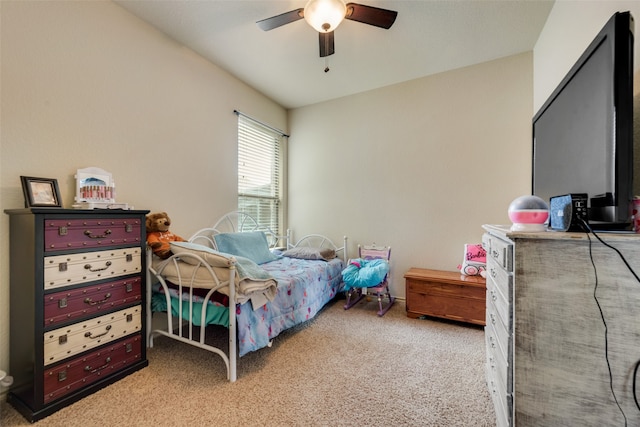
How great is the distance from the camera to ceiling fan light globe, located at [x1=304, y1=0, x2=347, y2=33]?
1646 millimetres

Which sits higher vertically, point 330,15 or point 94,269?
point 330,15

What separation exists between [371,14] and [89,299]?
2.53 m

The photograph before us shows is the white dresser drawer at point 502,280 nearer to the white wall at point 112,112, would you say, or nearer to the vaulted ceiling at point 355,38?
the vaulted ceiling at point 355,38

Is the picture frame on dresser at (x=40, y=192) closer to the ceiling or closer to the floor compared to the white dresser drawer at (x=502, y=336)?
closer to the ceiling

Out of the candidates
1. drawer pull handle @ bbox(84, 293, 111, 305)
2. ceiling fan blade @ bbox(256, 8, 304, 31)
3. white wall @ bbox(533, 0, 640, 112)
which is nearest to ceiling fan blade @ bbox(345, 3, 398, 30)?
ceiling fan blade @ bbox(256, 8, 304, 31)

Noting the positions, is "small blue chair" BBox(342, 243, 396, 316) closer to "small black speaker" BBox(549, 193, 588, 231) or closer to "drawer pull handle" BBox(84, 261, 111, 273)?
"small black speaker" BBox(549, 193, 588, 231)

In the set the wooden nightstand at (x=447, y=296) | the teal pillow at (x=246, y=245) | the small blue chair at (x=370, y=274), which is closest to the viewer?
the wooden nightstand at (x=447, y=296)

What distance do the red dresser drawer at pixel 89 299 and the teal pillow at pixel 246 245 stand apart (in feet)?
2.88

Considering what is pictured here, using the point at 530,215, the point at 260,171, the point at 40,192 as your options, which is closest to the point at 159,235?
the point at 40,192

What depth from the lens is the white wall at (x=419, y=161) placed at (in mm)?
2729

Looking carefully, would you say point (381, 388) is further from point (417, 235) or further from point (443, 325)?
point (417, 235)

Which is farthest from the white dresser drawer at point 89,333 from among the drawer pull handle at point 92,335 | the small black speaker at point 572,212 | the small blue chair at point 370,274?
the small black speaker at point 572,212

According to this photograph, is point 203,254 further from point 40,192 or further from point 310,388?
point 310,388

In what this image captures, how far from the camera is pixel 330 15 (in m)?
1.69
